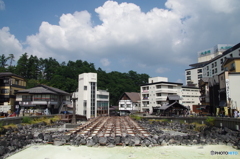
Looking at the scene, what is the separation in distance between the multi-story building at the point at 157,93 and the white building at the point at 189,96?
388cm

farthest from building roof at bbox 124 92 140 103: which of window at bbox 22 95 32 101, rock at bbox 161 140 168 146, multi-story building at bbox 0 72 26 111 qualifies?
rock at bbox 161 140 168 146

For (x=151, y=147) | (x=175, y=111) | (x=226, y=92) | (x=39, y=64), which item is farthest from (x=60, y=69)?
(x=151, y=147)

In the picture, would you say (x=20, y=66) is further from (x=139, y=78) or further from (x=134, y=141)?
(x=134, y=141)

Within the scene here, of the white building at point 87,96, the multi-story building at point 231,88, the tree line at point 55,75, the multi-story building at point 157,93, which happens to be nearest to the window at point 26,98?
the white building at point 87,96

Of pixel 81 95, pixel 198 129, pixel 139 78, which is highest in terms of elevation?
pixel 139 78

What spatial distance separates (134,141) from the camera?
48.8 ft

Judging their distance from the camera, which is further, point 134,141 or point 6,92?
point 6,92

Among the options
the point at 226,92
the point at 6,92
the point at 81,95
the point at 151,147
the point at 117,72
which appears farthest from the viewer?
the point at 117,72

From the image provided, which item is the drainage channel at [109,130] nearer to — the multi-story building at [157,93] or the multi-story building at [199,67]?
the multi-story building at [157,93]

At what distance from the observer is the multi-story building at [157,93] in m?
54.2

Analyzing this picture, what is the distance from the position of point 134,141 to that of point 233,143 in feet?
25.4

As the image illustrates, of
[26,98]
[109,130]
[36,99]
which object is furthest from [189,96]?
[26,98]

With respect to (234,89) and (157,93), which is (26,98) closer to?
(157,93)

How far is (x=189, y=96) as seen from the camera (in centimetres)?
6056
